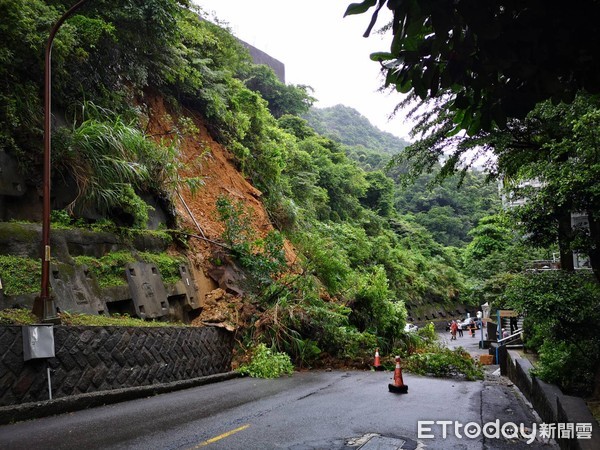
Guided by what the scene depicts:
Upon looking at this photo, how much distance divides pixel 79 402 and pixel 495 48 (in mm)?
7378

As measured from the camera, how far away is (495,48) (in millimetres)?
2859

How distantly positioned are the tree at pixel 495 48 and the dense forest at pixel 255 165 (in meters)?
0.11

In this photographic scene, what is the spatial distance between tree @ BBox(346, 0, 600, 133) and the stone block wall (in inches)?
258

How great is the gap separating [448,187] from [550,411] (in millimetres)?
63939

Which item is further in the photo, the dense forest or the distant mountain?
the distant mountain

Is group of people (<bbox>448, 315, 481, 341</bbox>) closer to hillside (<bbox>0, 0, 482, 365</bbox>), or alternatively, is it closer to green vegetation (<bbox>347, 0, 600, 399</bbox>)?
hillside (<bbox>0, 0, 482, 365</bbox>)

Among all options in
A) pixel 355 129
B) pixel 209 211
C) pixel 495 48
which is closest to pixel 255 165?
pixel 209 211

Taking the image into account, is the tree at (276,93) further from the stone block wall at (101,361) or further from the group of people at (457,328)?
the stone block wall at (101,361)

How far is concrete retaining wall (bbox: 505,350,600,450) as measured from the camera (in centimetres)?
469

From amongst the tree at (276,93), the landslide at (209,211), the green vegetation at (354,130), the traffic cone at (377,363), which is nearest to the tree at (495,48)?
the landslide at (209,211)

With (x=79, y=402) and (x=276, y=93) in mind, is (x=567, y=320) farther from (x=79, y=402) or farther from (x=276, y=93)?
(x=276, y=93)

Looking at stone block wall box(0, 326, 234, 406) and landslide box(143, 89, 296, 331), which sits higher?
landslide box(143, 89, 296, 331)

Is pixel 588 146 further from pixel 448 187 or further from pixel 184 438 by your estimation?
pixel 448 187

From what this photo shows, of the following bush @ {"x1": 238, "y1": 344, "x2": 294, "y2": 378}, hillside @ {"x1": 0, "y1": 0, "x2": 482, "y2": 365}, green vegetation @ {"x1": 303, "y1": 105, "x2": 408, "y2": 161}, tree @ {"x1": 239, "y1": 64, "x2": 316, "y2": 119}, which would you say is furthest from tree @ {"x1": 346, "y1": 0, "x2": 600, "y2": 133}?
green vegetation @ {"x1": 303, "y1": 105, "x2": 408, "y2": 161}
